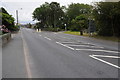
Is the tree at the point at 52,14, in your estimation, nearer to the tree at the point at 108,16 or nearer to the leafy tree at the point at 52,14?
the leafy tree at the point at 52,14

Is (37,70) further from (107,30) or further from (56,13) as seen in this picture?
(56,13)

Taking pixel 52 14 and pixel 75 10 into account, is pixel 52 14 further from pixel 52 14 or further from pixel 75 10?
pixel 75 10

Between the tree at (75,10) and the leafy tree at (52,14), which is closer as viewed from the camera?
the leafy tree at (52,14)

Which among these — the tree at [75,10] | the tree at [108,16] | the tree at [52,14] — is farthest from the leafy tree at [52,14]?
the tree at [108,16]

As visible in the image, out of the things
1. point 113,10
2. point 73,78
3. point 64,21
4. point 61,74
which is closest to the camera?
point 73,78

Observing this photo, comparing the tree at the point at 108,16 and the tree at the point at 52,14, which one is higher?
the tree at the point at 52,14

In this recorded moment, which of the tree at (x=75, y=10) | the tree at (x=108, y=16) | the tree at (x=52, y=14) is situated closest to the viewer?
the tree at (x=108, y=16)

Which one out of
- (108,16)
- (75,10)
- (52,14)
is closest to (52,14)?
(52,14)

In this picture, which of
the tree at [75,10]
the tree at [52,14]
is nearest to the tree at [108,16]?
the tree at [52,14]

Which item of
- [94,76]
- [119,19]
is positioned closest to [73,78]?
[94,76]

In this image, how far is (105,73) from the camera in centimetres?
629

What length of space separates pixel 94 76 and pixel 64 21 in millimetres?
74189

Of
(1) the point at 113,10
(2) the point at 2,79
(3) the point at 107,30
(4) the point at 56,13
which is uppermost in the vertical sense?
(4) the point at 56,13

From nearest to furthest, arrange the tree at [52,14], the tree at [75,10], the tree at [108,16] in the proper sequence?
1. the tree at [108,16]
2. the tree at [52,14]
3. the tree at [75,10]
